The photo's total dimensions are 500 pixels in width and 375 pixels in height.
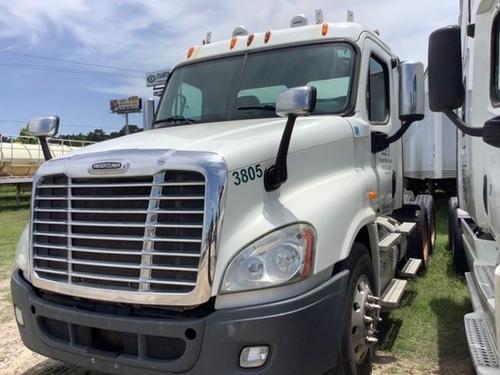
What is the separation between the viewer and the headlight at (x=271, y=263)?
277cm

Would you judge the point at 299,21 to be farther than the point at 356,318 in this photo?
Yes

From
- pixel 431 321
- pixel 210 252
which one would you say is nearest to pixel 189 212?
Result: pixel 210 252

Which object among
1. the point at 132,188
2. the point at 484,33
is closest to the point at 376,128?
the point at 484,33

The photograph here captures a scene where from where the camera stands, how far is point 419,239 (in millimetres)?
7102

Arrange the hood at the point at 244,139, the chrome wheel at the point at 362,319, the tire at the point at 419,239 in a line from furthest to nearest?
the tire at the point at 419,239 → the chrome wheel at the point at 362,319 → the hood at the point at 244,139

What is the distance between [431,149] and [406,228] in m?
5.38

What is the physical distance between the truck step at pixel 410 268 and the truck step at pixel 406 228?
1.28 feet

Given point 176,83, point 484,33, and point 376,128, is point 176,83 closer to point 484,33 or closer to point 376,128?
point 376,128

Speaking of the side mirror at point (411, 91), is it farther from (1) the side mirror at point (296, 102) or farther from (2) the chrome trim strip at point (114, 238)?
(2) the chrome trim strip at point (114, 238)

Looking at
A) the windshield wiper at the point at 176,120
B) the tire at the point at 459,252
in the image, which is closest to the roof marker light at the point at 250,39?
the windshield wiper at the point at 176,120

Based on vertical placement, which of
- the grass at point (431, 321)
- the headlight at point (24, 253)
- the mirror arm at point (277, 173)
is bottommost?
the grass at point (431, 321)

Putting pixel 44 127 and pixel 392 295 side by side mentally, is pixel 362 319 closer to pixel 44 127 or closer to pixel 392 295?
pixel 392 295

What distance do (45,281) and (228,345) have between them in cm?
139

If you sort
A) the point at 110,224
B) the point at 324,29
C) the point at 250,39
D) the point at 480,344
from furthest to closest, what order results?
1. the point at 250,39
2. the point at 324,29
3. the point at 480,344
4. the point at 110,224
